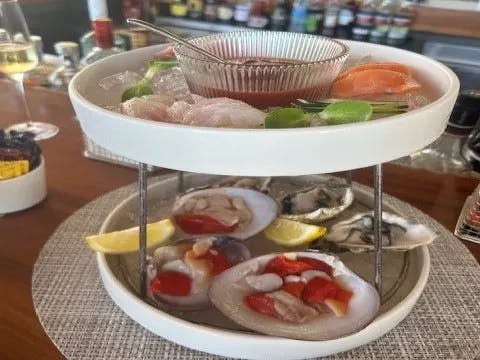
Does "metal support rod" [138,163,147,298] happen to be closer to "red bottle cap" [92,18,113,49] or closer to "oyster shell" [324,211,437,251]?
"oyster shell" [324,211,437,251]

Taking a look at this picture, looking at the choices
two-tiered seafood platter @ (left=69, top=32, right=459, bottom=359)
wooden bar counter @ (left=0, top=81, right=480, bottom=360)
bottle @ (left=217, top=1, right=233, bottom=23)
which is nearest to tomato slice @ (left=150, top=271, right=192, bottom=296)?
two-tiered seafood platter @ (left=69, top=32, right=459, bottom=359)

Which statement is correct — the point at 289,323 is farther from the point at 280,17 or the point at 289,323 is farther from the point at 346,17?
the point at 280,17

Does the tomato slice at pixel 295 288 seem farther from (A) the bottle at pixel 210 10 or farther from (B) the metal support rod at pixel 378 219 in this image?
(A) the bottle at pixel 210 10

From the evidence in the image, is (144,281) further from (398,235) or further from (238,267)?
(398,235)

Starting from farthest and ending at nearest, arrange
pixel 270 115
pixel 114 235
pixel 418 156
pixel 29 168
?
1. pixel 418 156
2. pixel 29 168
3. pixel 114 235
4. pixel 270 115

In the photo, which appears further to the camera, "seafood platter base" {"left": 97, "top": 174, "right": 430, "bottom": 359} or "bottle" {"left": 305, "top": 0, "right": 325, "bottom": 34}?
"bottle" {"left": 305, "top": 0, "right": 325, "bottom": 34}

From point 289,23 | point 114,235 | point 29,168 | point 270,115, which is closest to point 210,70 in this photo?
point 270,115
